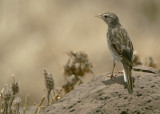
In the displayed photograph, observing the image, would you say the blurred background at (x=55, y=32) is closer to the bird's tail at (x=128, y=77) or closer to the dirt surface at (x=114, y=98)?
the bird's tail at (x=128, y=77)

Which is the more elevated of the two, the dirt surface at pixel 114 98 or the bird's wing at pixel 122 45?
the bird's wing at pixel 122 45

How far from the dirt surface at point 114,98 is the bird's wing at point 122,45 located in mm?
306

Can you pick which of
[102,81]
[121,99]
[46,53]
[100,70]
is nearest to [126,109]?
[121,99]

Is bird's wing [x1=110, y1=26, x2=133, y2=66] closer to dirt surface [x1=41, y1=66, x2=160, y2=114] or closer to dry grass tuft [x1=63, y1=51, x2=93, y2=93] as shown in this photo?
dirt surface [x1=41, y1=66, x2=160, y2=114]

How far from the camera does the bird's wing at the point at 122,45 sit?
9.08 metres

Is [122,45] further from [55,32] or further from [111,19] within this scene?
[55,32]

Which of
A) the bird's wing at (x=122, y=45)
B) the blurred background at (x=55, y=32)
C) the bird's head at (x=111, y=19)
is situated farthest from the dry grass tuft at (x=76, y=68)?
the blurred background at (x=55, y=32)

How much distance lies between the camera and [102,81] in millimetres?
8930

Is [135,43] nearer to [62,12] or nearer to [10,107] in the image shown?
[62,12]

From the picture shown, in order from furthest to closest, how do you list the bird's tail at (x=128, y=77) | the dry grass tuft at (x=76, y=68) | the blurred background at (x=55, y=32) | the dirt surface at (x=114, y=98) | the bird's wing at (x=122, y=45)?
the blurred background at (x=55, y=32) → the dry grass tuft at (x=76, y=68) → the bird's wing at (x=122, y=45) → the bird's tail at (x=128, y=77) → the dirt surface at (x=114, y=98)

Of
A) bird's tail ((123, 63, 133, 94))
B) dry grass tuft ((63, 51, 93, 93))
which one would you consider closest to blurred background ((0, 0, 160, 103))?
dry grass tuft ((63, 51, 93, 93))

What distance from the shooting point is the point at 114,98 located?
816cm

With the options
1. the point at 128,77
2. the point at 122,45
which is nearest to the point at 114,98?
the point at 128,77

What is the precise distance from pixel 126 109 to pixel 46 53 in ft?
28.3
